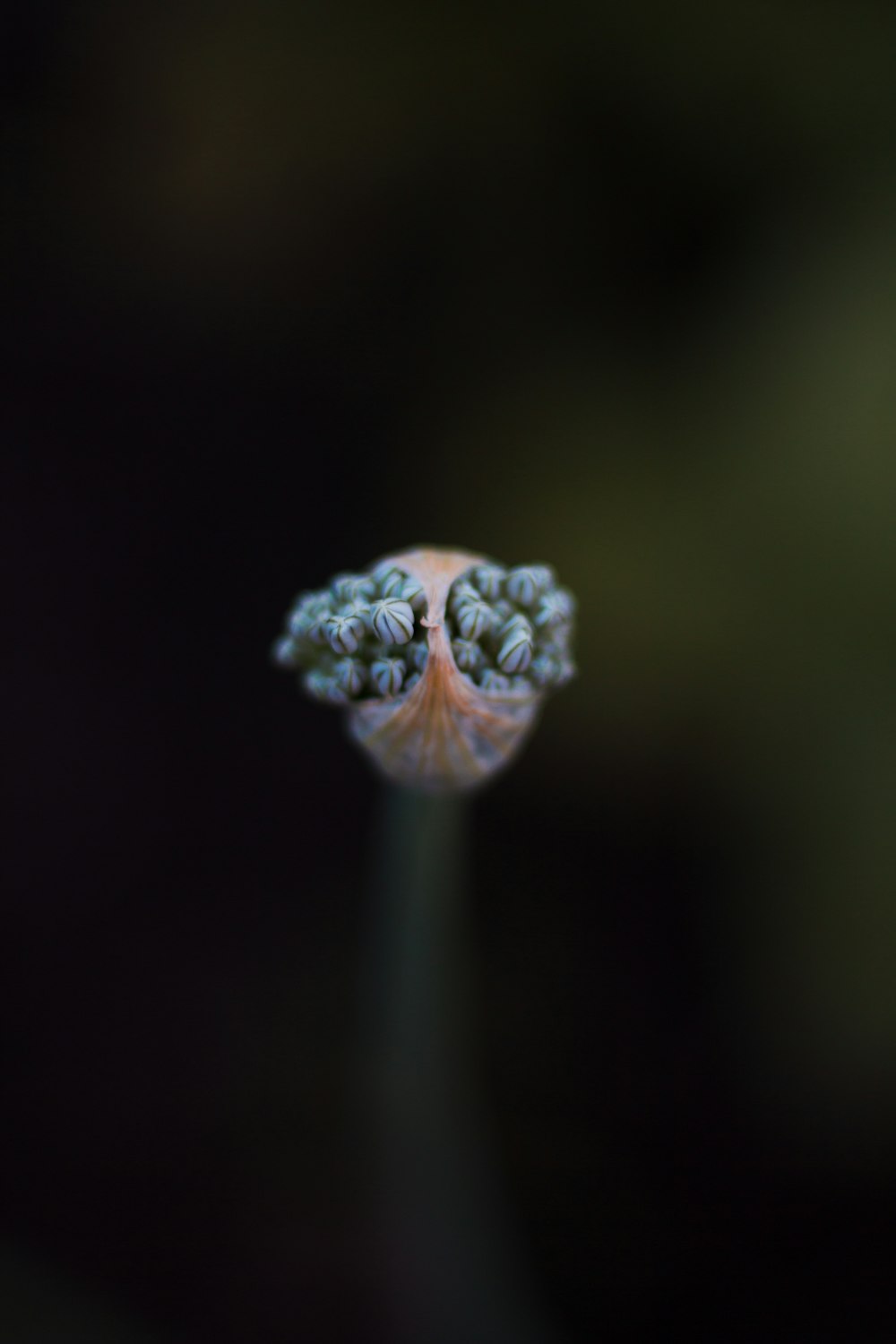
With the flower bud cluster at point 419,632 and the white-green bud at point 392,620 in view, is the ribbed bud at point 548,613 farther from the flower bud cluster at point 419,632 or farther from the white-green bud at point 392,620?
the white-green bud at point 392,620

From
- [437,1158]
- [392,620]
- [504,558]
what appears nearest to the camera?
[392,620]

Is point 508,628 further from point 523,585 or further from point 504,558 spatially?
point 504,558

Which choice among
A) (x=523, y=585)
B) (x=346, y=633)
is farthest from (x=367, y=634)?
(x=523, y=585)

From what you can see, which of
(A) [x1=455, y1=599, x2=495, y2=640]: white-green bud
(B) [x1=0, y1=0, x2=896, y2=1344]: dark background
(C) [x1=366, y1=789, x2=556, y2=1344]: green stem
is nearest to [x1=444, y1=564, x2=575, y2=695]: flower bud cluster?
(A) [x1=455, y1=599, x2=495, y2=640]: white-green bud

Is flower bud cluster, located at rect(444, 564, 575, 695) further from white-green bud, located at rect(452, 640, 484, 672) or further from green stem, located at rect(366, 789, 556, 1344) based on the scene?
green stem, located at rect(366, 789, 556, 1344)

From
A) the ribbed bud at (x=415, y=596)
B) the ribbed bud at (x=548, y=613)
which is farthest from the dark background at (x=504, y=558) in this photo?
the ribbed bud at (x=415, y=596)

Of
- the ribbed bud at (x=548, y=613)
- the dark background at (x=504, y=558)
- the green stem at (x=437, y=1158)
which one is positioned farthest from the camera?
the dark background at (x=504, y=558)

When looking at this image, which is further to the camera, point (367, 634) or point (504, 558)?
point (504, 558)

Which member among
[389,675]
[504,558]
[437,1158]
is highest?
[504,558]
